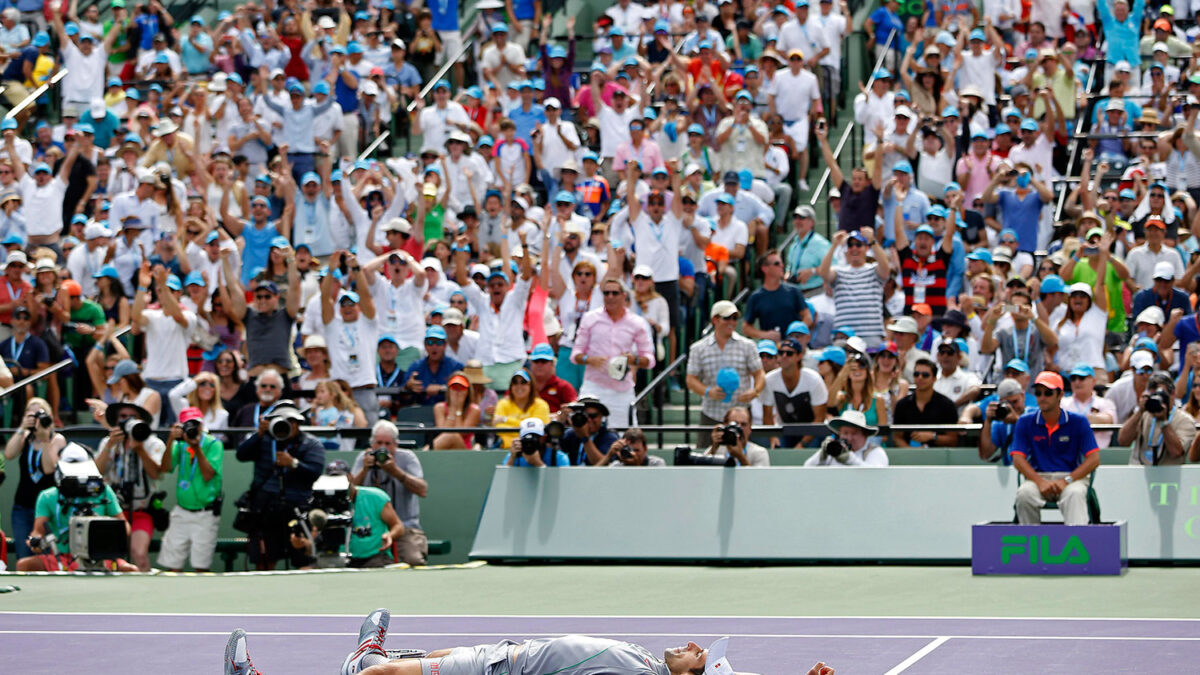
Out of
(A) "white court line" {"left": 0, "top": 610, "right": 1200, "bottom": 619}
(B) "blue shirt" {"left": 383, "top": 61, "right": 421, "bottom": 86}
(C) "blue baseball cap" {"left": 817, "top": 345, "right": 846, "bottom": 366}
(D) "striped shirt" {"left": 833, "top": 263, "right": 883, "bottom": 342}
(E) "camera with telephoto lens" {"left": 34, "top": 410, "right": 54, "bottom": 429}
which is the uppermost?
(B) "blue shirt" {"left": 383, "top": 61, "right": 421, "bottom": 86}

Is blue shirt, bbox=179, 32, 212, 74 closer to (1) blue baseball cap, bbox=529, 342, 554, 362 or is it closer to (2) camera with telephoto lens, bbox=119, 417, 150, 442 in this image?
(2) camera with telephoto lens, bbox=119, 417, 150, 442

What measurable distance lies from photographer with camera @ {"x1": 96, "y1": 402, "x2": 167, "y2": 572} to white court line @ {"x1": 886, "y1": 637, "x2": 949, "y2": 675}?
27.4 ft

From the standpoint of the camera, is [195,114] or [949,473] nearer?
[949,473]

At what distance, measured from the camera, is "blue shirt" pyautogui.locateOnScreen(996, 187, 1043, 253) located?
66.6 feet

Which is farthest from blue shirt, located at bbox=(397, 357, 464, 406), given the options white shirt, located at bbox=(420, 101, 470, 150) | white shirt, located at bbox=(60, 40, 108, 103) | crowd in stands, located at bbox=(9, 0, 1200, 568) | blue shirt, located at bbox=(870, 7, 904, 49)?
white shirt, located at bbox=(60, 40, 108, 103)

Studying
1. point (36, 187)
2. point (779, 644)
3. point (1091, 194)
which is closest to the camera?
point (779, 644)

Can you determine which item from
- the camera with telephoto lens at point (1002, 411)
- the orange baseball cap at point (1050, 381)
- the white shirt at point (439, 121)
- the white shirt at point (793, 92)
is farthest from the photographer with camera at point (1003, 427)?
the white shirt at point (439, 121)

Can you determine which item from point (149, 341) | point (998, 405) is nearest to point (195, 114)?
point (149, 341)

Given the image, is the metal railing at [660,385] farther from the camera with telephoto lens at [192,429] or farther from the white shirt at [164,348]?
the white shirt at [164,348]

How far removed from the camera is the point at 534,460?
16562 millimetres

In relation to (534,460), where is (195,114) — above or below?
above

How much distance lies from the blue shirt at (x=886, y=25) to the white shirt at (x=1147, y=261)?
6666mm

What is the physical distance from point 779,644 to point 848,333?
7834mm

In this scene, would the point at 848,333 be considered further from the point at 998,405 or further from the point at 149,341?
the point at 149,341
